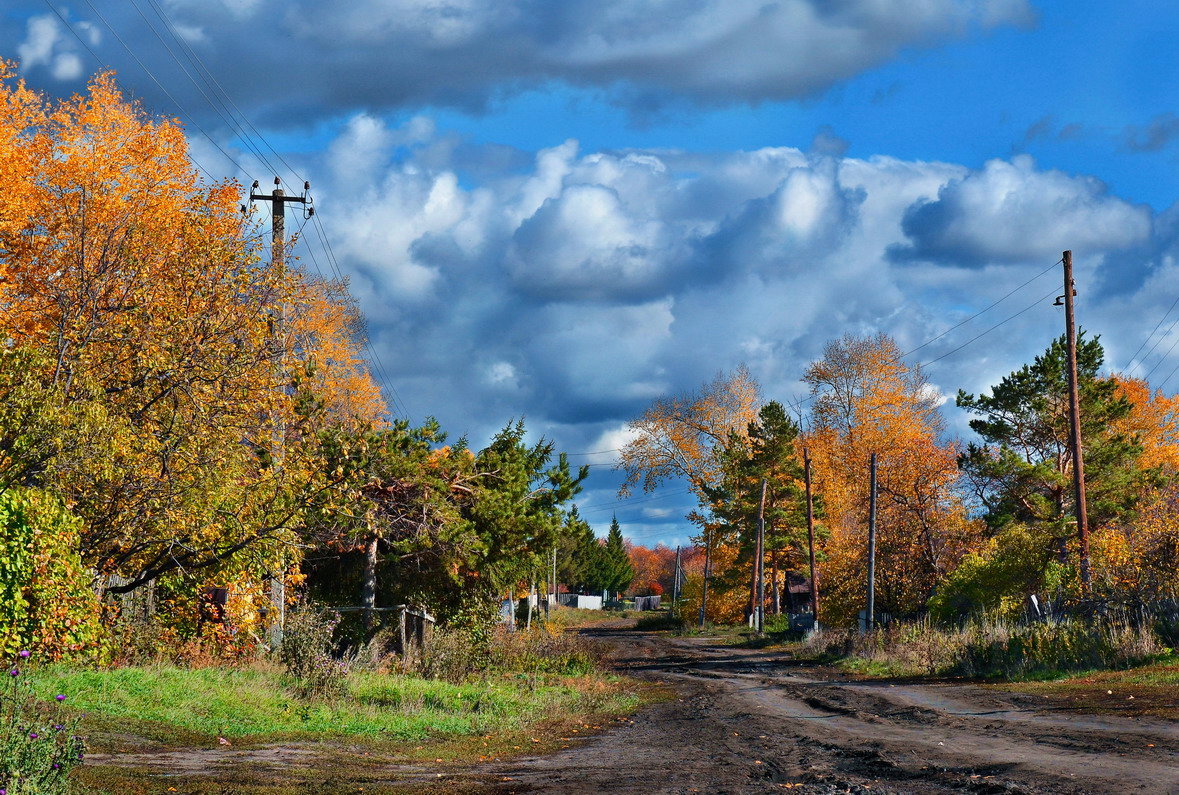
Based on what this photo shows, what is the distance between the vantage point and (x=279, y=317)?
706 inches

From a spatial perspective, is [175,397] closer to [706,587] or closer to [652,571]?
[706,587]

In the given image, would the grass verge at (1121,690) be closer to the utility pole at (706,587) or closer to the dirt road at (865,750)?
the dirt road at (865,750)

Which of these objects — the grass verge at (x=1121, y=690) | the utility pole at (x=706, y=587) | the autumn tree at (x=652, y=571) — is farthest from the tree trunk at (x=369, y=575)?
the autumn tree at (x=652, y=571)

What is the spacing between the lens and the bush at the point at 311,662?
605 inches

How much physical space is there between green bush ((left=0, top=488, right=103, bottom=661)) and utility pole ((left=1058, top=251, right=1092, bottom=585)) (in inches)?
891

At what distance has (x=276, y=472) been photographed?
52.7ft

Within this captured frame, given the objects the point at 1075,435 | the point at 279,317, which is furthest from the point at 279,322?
the point at 1075,435

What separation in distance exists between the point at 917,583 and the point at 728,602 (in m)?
18.9

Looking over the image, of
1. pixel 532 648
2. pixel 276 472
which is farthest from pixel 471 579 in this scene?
pixel 276 472

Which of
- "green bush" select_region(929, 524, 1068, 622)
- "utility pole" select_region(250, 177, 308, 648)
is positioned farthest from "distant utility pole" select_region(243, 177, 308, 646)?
"green bush" select_region(929, 524, 1068, 622)

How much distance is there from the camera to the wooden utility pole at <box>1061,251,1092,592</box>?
2783 centimetres

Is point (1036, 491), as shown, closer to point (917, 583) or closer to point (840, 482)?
point (917, 583)

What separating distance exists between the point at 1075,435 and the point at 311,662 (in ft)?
73.8

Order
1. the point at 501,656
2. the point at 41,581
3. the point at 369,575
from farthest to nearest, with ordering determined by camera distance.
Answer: the point at 501,656 < the point at 369,575 < the point at 41,581
